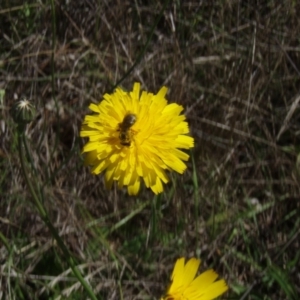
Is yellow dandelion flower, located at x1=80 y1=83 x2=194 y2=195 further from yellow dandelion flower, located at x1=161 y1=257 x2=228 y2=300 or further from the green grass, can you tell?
the green grass

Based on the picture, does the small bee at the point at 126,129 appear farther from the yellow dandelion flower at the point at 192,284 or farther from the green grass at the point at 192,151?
the green grass at the point at 192,151

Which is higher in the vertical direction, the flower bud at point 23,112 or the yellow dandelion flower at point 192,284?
the flower bud at point 23,112

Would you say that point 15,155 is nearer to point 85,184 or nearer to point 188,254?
point 85,184

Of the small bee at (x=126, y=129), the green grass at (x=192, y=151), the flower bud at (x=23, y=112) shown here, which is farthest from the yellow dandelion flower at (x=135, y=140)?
the green grass at (x=192, y=151)

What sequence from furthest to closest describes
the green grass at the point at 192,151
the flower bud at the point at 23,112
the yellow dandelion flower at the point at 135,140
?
the green grass at the point at 192,151
the yellow dandelion flower at the point at 135,140
the flower bud at the point at 23,112

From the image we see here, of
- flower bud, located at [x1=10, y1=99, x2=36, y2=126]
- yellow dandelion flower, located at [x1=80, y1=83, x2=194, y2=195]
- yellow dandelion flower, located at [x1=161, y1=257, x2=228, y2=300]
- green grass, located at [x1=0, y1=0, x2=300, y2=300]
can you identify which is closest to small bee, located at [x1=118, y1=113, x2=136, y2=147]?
yellow dandelion flower, located at [x1=80, y1=83, x2=194, y2=195]
